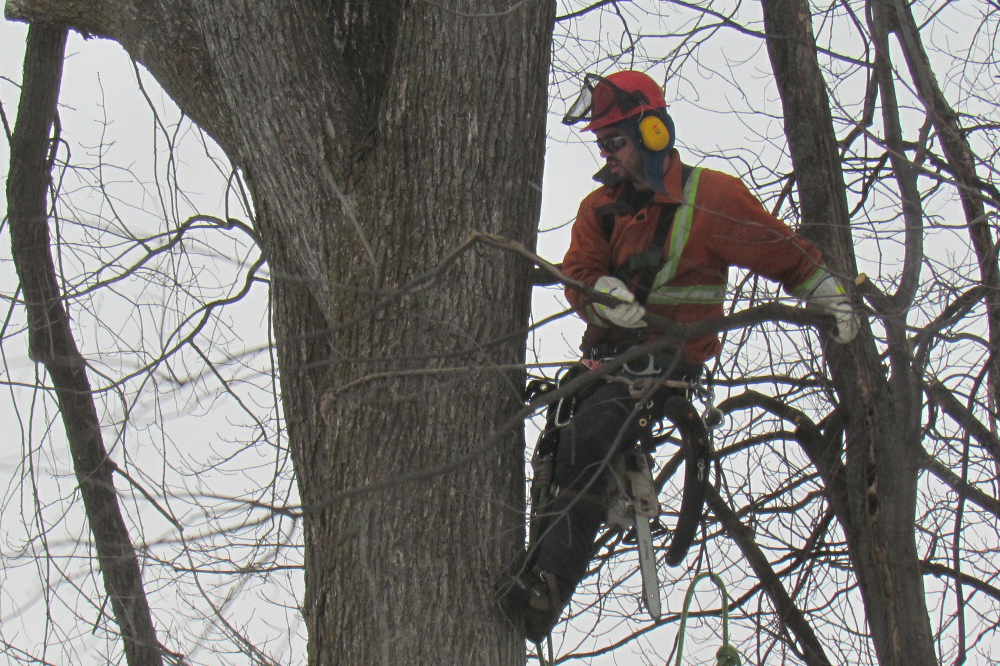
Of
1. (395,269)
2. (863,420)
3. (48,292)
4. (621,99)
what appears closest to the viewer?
(395,269)

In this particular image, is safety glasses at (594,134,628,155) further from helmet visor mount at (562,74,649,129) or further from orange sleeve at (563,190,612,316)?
orange sleeve at (563,190,612,316)

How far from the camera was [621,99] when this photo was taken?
12.0 ft

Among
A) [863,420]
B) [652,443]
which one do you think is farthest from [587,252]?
[863,420]

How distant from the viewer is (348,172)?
10.8ft

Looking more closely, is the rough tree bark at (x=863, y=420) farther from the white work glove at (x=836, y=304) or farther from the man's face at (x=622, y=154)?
the man's face at (x=622, y=154)

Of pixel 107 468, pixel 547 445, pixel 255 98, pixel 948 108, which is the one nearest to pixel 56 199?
pixel 107 468

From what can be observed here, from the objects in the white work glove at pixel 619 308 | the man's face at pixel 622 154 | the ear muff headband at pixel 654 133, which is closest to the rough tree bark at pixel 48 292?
the white work glove at pixel 619 308

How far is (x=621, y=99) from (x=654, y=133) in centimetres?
17

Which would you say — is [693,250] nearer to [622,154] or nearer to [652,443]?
[622,154]

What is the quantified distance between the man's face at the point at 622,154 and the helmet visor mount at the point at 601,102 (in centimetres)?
6

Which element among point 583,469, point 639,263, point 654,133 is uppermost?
point 654,133

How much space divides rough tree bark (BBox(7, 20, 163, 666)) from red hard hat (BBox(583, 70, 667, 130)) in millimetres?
2361

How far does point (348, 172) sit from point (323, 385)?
24.9 inches

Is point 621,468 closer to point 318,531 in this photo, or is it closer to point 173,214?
point 318,531
